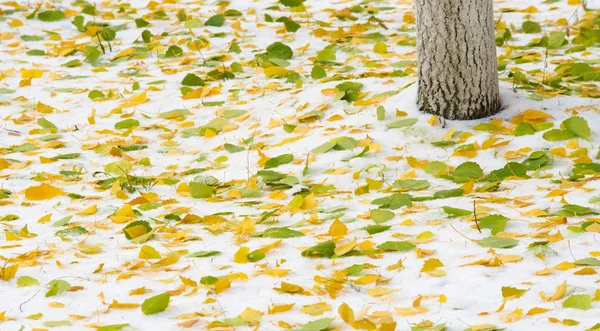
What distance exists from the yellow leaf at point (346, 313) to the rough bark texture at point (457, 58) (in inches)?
78.1

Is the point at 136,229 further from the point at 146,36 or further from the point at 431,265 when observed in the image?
the point at 146,36

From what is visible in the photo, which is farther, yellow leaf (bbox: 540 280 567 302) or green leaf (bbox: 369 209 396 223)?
green leaf (bbox: 369 209 396 223)

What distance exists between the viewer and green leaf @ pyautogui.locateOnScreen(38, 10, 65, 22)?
6.73 meters

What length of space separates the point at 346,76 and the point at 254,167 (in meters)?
1.26

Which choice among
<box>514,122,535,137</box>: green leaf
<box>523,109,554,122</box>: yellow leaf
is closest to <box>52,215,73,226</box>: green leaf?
<box>514,122,535,137</box>: green leaf

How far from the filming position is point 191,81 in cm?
537

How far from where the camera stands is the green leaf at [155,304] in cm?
273

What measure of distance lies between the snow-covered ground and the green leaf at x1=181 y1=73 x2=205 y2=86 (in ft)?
0.04

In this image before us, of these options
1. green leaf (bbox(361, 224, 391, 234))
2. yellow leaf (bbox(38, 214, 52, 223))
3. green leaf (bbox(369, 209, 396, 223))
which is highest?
green leaf (bbox(361, 224, 391, 234))

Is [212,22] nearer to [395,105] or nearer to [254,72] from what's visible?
[254,72]

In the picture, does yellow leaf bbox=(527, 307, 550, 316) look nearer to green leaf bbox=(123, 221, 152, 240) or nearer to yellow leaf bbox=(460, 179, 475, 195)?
yellow leaf bbox=(460, 179, 475, 195)

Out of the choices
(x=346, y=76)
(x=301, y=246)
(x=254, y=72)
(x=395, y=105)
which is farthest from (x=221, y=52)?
(x=301, y=246)

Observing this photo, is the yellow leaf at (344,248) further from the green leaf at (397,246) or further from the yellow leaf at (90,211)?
the yellow leaf at (90,211)

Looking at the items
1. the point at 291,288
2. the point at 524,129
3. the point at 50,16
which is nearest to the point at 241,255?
the point at 291,288
